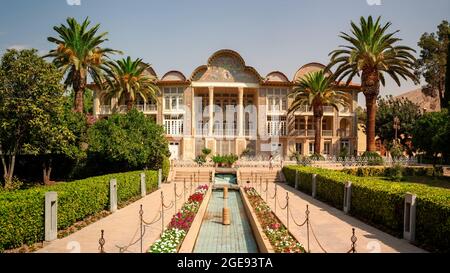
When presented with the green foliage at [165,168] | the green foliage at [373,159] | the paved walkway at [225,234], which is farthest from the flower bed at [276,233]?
the green foliage at [373,159]

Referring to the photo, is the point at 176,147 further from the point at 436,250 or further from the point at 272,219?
the point at 436,250

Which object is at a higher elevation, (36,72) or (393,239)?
(36,72)

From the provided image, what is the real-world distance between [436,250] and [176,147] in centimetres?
3731

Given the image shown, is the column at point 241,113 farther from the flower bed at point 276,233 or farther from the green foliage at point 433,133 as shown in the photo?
the flower bed at point 276,233

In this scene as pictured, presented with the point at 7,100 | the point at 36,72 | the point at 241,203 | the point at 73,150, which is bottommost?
the point at 241,203

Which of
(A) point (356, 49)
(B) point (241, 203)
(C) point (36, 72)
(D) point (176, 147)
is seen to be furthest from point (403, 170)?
(C) point (36, 72)

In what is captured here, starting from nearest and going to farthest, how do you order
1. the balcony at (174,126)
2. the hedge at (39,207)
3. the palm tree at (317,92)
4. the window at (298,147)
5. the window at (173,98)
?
1. the hedge at (39,207)
2. the palm tree at (317,92)
3. the balcony at (174,126)
4. the window at (173,98)
5. the window at (298,147)

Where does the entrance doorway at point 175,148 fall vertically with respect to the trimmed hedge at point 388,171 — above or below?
above

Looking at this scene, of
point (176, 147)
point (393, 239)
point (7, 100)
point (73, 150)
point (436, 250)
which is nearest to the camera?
point (436, 250)

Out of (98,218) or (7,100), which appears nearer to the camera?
(98,218)

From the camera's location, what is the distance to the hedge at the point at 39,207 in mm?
9991

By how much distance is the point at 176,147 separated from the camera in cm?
4556

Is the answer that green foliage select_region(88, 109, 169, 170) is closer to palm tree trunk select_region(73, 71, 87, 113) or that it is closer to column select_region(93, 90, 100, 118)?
palm tree trunk select_region(73, 71, 87, 113)

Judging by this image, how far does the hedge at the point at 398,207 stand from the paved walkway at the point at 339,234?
463 mm
